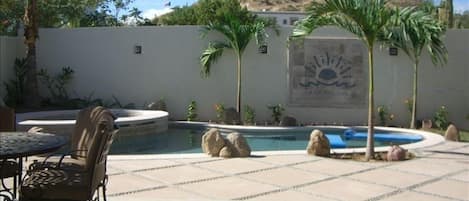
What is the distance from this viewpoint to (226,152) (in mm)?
8172

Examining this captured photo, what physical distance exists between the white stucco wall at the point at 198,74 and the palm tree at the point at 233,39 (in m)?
0.26

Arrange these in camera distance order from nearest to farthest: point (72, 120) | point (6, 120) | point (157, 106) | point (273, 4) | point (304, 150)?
point (6, 120) < point (304, 150) < point (72, 120) < point (157, 106) < point (273, 4)

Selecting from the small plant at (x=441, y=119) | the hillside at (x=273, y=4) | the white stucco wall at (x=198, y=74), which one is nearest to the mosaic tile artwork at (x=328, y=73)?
the white stucco wall at (x=198, y=74)

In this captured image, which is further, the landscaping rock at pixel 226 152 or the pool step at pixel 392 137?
the pool step at pixel 392 137

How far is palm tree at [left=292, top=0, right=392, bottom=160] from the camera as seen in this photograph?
26.3 ft

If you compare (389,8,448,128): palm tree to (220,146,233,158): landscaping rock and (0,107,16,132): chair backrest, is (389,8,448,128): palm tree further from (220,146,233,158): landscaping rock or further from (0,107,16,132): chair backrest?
(0,107,16,132): chair backrest

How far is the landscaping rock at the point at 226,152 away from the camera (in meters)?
8.14

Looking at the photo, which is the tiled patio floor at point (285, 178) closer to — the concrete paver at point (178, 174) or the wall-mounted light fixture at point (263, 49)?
the concrete paver at point (178, 174)

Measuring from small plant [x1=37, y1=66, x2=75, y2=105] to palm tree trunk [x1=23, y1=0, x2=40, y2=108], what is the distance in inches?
24.4

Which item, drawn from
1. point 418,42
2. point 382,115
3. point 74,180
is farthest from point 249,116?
point 74,180

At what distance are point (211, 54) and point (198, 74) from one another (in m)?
0.85

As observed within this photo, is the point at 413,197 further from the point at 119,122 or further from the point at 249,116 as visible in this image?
the point at 249,116

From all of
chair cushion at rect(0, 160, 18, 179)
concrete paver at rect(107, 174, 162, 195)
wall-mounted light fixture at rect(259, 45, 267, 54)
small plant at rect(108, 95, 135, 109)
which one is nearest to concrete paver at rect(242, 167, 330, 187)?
concrete paver at rect(107, 174, 162, 195)

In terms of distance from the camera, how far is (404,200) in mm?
5617
